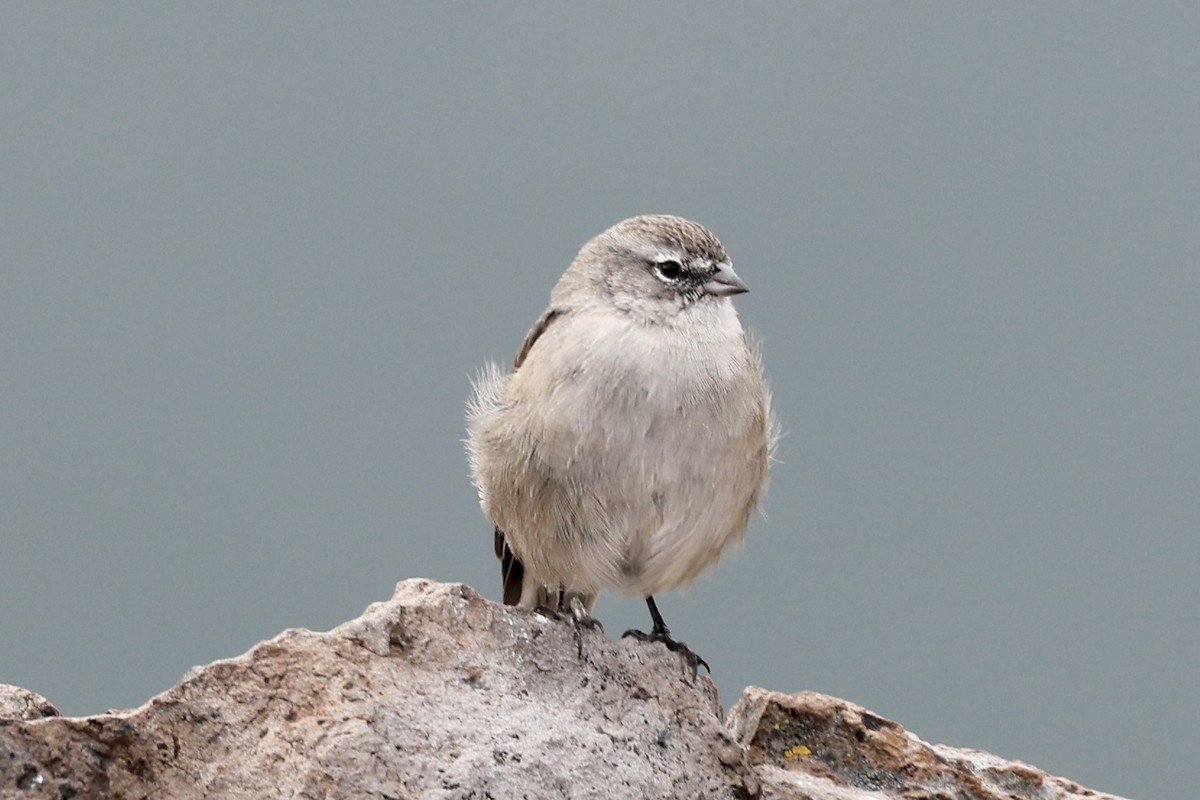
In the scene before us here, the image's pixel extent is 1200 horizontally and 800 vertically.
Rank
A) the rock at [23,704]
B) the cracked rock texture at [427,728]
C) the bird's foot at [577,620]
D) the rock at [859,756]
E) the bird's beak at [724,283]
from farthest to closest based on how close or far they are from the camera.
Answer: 1. the bird's beak at [724,283]
2. the rock at [859,756]
3. the bird's foot at [577,620]
4. the rock at [23,704]
5. the cracked rock texture at [427,728]

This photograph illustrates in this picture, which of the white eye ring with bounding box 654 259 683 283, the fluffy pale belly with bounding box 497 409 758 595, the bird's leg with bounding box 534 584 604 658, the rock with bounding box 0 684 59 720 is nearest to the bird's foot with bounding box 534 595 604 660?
the bird's leg with bounding box 534 584 604 658

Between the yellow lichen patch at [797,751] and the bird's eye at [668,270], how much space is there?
1741 mm

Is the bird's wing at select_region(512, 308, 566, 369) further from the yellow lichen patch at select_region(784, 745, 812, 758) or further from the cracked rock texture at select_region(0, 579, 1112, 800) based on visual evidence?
the yellow lichen patch at select_region(784, 745, 812, 758)

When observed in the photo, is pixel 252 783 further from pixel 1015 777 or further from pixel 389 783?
pixel 1015 777

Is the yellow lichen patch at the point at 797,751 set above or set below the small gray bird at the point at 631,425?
below

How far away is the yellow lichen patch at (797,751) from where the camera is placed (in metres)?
5.55

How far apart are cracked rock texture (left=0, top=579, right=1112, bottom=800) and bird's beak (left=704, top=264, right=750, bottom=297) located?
1346 millimetres

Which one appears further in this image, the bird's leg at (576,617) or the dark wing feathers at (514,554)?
the dark wing feathers at (514,554)

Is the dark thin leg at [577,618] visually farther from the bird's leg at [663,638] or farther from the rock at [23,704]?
the rock at [23,704]

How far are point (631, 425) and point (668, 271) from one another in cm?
64

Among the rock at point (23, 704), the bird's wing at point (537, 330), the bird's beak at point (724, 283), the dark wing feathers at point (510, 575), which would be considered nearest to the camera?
the rock at point (23, 704)

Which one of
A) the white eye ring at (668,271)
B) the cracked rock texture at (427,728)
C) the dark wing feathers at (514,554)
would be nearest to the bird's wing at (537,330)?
the dark wing feathers at (514,554)

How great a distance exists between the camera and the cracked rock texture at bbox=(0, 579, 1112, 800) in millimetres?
4371

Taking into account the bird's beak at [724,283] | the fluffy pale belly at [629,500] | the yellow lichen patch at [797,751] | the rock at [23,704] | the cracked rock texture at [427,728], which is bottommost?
the rock at [23,704]
